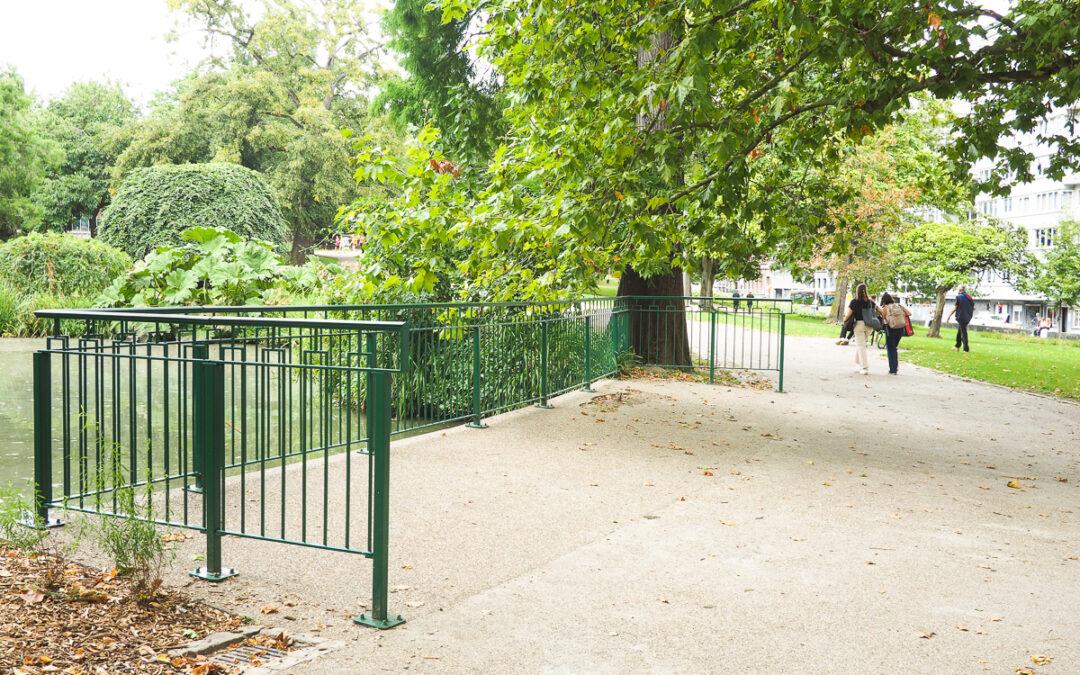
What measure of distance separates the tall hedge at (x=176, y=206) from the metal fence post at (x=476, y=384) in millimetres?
22867

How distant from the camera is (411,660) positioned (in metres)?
4.38

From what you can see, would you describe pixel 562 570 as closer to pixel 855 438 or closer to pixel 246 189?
pixel 855 438

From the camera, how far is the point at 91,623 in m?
4.56

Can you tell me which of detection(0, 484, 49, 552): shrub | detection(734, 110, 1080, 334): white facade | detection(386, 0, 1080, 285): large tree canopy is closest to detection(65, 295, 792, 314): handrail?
detection(386, 0, 1080, 285): large tree canopy

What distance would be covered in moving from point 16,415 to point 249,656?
10.3m

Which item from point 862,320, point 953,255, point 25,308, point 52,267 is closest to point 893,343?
point 862,320

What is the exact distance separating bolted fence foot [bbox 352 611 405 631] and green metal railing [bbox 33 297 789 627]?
0.01 metres

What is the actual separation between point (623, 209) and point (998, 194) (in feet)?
18.7

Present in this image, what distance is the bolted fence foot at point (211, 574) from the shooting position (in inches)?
210

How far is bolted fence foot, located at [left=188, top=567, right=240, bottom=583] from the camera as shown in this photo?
5344 mm

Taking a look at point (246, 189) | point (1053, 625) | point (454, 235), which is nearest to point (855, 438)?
point (454, 235)

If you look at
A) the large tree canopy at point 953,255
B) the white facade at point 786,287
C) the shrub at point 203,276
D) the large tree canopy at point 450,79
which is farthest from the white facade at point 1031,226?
the shrub at point 203,276

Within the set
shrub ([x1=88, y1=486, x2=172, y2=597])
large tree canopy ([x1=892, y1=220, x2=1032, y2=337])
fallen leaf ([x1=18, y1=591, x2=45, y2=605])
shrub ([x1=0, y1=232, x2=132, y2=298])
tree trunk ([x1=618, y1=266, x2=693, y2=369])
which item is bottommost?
fallen leaf ([x1=18, y1=591, x2=45, y2=605])

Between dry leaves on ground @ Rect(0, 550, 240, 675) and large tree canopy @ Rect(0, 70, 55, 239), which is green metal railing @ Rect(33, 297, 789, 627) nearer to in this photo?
dry leaves on ground @ Rect(0, 550, 240, 675)
